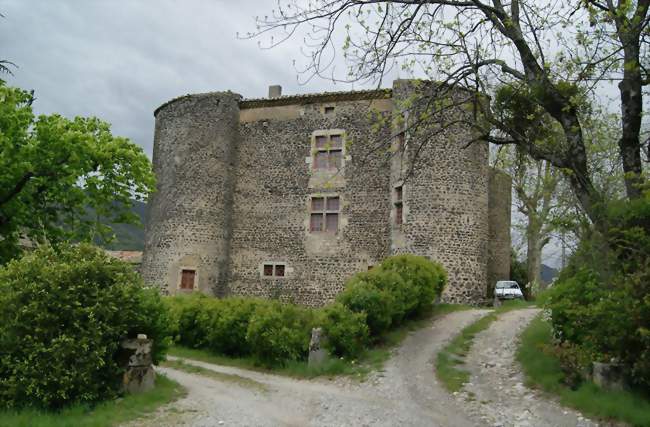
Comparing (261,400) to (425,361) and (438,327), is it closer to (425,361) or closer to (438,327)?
(425,361)

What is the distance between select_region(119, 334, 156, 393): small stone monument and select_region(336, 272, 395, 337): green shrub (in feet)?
15.8

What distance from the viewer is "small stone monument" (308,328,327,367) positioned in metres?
11.7

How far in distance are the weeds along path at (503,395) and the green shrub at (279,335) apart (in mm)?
3480

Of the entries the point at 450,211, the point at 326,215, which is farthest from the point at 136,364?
the point at 326,215

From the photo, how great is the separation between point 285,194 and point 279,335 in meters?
13.3

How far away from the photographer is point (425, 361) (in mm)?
11508

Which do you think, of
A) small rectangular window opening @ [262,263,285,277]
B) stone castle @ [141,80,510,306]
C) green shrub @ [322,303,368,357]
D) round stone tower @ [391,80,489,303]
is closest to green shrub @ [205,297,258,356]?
green shrub @ [322,303,368,357]

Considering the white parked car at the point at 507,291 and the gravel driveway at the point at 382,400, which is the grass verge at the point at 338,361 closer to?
the gravel driveway at the point at 382,400

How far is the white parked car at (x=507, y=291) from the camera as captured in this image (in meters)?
21.5

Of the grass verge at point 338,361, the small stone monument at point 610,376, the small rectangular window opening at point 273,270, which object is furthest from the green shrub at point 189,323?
the small stone monument at point 610,376

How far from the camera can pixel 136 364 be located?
904 cm

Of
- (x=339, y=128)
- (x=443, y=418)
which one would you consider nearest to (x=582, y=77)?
(x=443, y=418)

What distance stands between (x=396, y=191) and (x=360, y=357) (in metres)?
11.4

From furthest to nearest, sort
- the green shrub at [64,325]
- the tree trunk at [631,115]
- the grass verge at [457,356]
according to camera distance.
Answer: the grass verge at [457,356]
the tree trunk at [631,115]
the green shrub at [64,325]
